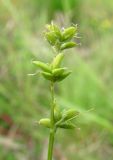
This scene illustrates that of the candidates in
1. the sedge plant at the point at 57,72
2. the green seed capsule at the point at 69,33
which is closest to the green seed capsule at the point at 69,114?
the sedge plant at the point at 57,72

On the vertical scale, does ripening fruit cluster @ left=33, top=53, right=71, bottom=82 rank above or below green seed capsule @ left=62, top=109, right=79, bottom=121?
above

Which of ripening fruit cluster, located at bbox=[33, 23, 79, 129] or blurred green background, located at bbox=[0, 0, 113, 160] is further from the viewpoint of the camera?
blurred green background, located at bbox=[0, 0, 113, 160]

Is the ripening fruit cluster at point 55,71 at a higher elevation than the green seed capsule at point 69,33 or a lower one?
lower

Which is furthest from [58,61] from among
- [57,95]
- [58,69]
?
[57,95]

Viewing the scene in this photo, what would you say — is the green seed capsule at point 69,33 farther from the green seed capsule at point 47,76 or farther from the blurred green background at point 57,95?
the blurred green background at point 57,95

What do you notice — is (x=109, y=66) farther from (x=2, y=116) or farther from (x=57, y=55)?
(x=57, y=55)

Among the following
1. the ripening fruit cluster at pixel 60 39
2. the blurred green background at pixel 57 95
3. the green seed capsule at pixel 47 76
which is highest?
the blurred green background at pixel 57 95

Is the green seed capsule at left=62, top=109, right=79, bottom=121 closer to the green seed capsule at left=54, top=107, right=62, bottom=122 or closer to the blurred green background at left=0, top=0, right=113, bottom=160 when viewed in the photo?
the green seed capsule at left=54, top=107, right=62, bottom=122

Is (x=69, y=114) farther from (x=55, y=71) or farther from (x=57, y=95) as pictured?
(x=57, y=95)

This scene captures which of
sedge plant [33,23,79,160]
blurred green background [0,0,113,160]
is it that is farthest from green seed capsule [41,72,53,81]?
blurred green background [0,0,113,160]
